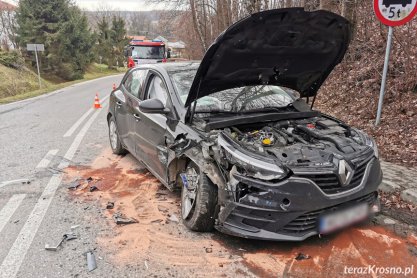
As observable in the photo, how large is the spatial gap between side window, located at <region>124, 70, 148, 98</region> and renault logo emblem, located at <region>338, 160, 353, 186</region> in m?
3.15

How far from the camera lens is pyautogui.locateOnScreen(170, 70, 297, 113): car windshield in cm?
426

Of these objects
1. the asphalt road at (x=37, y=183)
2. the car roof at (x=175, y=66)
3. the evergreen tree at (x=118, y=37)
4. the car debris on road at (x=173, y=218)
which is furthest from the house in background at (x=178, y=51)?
the car debris on road at (x=173, y=218)

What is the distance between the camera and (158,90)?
475 centimetres

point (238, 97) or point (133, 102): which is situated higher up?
point (238, 97)

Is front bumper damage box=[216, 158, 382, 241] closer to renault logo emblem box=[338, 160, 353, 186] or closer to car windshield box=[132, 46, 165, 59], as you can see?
renault logo emblem box=[338, 160, 353, 186]

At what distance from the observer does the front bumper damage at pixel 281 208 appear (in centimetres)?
301

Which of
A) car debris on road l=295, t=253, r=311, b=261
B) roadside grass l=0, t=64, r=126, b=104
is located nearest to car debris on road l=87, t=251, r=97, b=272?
car debris on road l=295, t=253, r=311, b=261

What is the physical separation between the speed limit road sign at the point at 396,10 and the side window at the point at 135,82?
3797 mm

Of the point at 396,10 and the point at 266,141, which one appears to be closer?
the point at 266,141

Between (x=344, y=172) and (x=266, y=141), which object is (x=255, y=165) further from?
(x=344, y=172)

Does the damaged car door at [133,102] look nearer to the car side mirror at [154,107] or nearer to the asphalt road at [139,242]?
the asphalt road at [139,242]

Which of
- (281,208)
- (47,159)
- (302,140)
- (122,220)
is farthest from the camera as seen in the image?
(47,159)

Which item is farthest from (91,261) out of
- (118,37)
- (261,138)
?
(118,37)

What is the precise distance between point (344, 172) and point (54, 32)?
37.5m
